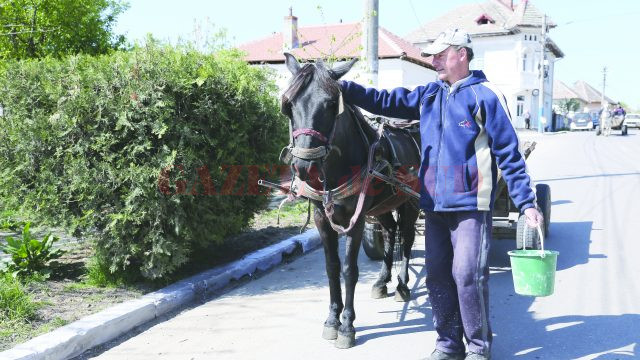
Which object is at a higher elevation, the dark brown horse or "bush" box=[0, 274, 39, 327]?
the dark brown horse

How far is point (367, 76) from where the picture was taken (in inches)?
357

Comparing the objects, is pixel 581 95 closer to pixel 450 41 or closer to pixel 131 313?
pixel 450 41

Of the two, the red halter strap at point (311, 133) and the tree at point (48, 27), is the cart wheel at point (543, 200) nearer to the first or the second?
the red halter strap at point (311, 133)

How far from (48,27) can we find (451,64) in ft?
35.7

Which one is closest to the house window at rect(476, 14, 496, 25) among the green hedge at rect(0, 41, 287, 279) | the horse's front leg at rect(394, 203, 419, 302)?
the horse's front leg at rect(394, 203, 419, 302)

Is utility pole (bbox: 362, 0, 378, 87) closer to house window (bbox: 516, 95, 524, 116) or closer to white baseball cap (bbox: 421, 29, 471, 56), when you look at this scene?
white baseball cap (bbox: 421, 29, 471, 56)

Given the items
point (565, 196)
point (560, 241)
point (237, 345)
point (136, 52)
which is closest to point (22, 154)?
point (136, 52)

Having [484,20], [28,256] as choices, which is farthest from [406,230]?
[484,20]

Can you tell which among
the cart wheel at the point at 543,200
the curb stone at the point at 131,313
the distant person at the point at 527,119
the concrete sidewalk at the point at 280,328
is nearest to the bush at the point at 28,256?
the curb stone at the point at 131,313

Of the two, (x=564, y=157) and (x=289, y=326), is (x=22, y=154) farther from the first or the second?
(x=564, y=157)

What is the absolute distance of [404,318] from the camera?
491 centimetres

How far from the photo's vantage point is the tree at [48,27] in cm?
1184

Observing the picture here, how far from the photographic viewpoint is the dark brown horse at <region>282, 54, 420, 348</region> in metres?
3.71

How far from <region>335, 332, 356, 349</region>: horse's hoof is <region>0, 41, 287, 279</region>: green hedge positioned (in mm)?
1868
